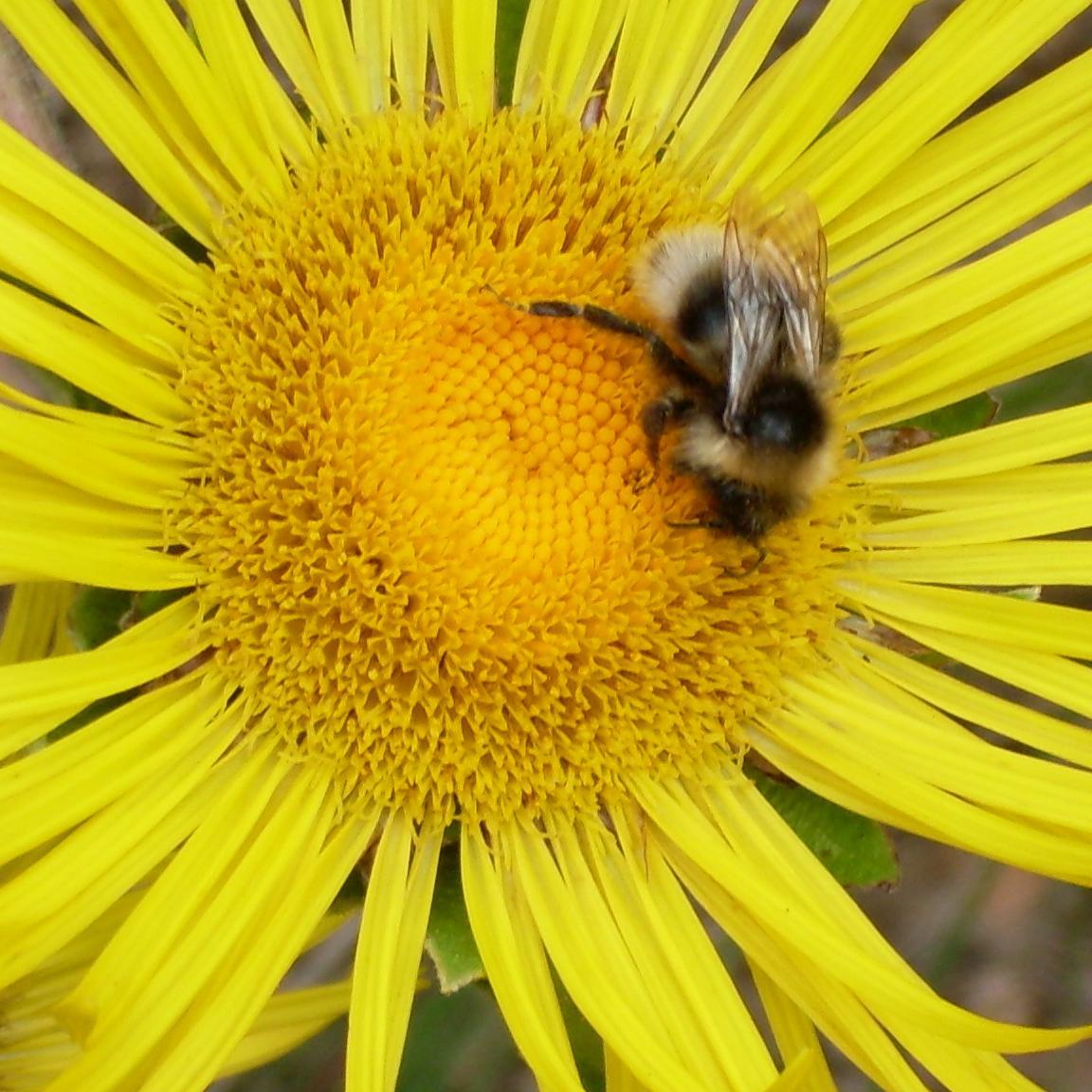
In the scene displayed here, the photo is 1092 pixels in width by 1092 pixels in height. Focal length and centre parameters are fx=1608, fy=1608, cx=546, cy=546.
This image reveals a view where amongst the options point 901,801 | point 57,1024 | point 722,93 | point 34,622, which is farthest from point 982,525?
point 57,1024

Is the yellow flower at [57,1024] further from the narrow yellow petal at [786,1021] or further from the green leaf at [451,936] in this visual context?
the narrow yellow petal at [786,1021]

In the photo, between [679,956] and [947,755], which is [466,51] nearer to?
[947,755]

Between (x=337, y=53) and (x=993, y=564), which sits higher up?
(x=337, y=53)

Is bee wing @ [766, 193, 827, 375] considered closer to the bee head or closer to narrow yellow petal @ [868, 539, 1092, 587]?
the bee head

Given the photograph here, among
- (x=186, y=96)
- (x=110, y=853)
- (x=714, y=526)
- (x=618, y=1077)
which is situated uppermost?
(x=186, y=96)

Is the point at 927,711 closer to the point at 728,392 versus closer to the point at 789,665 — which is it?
the point at 789,665

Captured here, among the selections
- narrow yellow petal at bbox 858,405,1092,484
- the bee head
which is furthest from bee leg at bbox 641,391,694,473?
narrow yellow petal at bbox 858,405,1092,484
